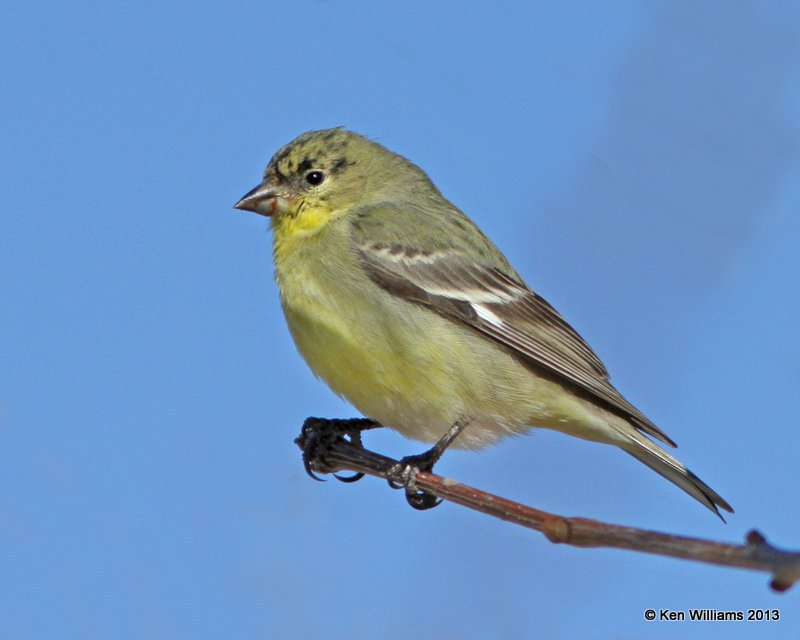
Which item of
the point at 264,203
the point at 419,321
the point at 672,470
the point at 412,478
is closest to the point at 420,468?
the point at 412,478

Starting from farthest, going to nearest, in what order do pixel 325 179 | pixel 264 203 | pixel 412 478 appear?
1. pixel 325 179
2. pixel 264 203
3. pixel 412 478

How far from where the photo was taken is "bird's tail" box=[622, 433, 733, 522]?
559 centimetres

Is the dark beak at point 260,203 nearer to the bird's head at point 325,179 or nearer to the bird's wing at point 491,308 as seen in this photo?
the bird's head at point 325,179

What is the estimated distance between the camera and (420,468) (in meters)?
5.39

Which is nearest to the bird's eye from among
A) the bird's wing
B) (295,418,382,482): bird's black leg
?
the bird's wing

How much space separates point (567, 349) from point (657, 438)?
76 cm

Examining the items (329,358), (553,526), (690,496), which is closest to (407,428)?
(329,358)

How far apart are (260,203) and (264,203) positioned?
0.02 meters

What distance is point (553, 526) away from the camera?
2.95 metres

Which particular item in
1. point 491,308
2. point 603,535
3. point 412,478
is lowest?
point 603,535

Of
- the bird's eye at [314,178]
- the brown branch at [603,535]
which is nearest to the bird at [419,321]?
the bird's eye at [314,178]

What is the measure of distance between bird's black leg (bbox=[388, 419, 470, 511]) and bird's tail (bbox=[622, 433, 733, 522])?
1035 mm

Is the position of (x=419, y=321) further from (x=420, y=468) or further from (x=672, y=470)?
(x=672, y=470)

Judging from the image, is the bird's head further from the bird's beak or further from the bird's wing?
the bird's wing
